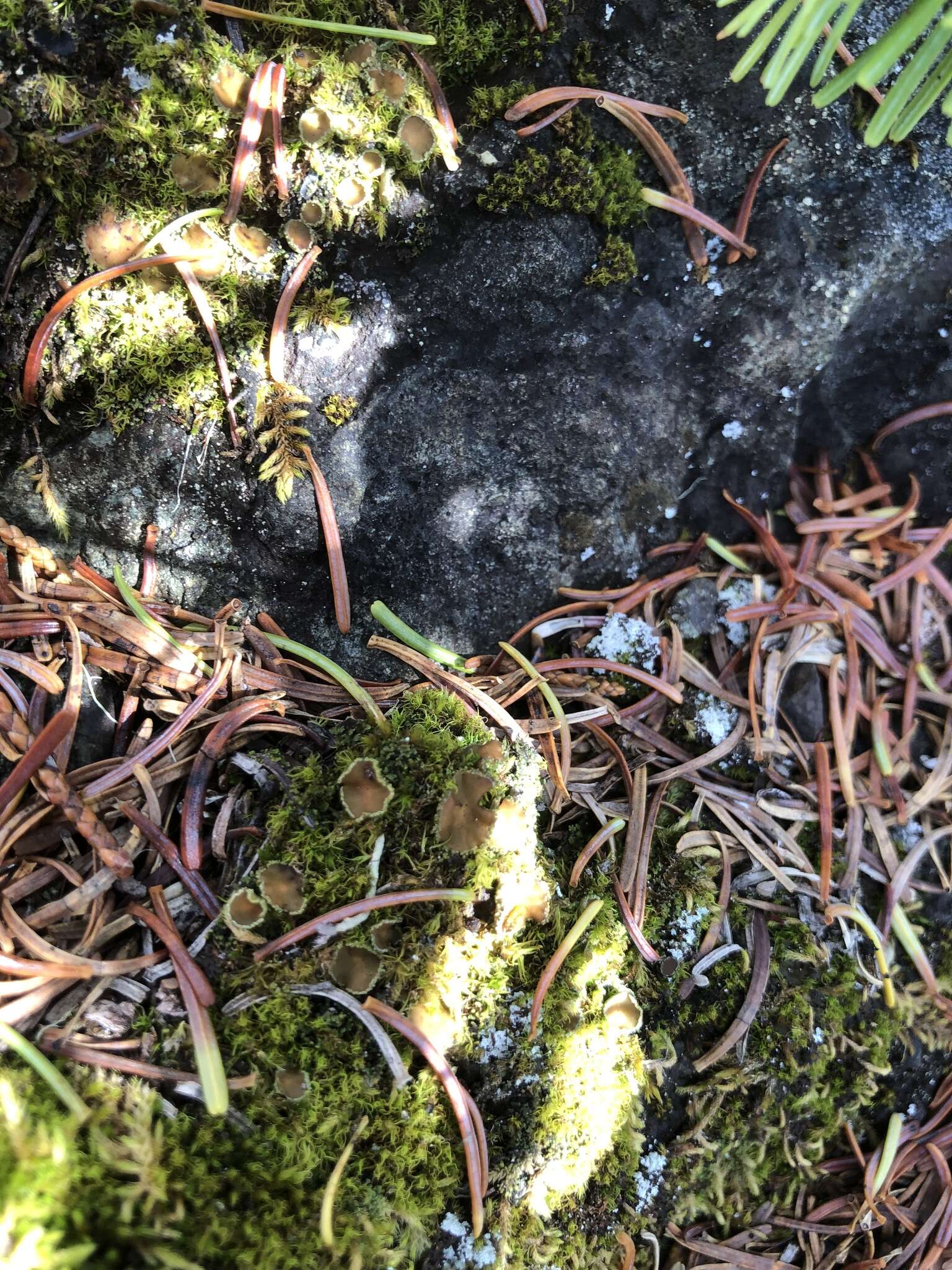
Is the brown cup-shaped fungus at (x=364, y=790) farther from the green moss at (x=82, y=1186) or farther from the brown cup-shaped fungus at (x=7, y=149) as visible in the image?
the brown cup-shaped fungus at (x=7, y=149)

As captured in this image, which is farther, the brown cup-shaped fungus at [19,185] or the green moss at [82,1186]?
the brown cup-shaped fungus at [19,185]

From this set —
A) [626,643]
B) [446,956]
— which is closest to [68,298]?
[626,643]

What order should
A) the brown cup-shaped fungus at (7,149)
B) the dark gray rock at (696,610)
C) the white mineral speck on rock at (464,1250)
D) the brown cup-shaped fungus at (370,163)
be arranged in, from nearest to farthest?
the white mineral speck on rock at (464,1250) < the brown cup-shaped fungus at (7,149) < the brown cup-shaped fungus at (370,163) < the dark gray rock at (696,610)

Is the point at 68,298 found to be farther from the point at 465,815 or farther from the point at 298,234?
the point at 465,815

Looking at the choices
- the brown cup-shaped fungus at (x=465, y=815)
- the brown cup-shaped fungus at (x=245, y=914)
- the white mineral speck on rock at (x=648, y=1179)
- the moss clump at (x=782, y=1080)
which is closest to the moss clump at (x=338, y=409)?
the brown cup-shaped fungus at (x=465, y=815)

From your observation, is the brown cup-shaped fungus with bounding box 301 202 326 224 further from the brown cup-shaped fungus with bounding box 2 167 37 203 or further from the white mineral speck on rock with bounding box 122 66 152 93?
the brown cup-shaped fungus with bounding box 2 167 37 203

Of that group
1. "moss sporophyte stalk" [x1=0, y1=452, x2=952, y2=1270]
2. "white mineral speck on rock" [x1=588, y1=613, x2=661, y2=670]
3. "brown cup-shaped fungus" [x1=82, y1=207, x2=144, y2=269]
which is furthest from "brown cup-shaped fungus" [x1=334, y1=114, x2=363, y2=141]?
"white mineral speck on rock" [x1=588, y1=613, x2=661, y2=670]
